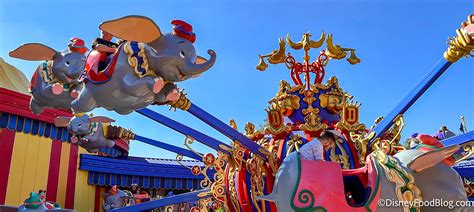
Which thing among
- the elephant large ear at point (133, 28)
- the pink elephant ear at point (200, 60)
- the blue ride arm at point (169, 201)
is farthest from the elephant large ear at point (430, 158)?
the blue ride arm at point (169, 201)

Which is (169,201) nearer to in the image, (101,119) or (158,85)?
(101,119)

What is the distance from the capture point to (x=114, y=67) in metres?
2.63

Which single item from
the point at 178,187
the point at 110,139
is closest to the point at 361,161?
the point at 110,139

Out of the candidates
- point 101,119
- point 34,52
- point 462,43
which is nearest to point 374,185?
Answer: point 462,43

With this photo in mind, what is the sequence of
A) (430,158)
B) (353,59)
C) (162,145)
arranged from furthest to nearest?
(162,145)
(353,59)
(430,158)

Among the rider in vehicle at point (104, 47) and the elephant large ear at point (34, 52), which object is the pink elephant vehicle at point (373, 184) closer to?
the rider in vehicle at point (104, 47)

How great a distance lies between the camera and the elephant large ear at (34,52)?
3164 mm

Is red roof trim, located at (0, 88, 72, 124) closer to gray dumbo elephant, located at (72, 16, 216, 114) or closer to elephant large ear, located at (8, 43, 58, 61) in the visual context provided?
elephant large ear, located at (8, 43, 58, 61)

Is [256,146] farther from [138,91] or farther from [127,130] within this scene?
[127,130]

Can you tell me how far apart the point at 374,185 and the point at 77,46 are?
2.27 meters

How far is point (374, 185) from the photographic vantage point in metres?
2.31

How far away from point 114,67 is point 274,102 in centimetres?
196

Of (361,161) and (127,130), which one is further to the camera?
(127,130)

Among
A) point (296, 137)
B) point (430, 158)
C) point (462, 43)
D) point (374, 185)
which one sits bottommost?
point (374, 185)
